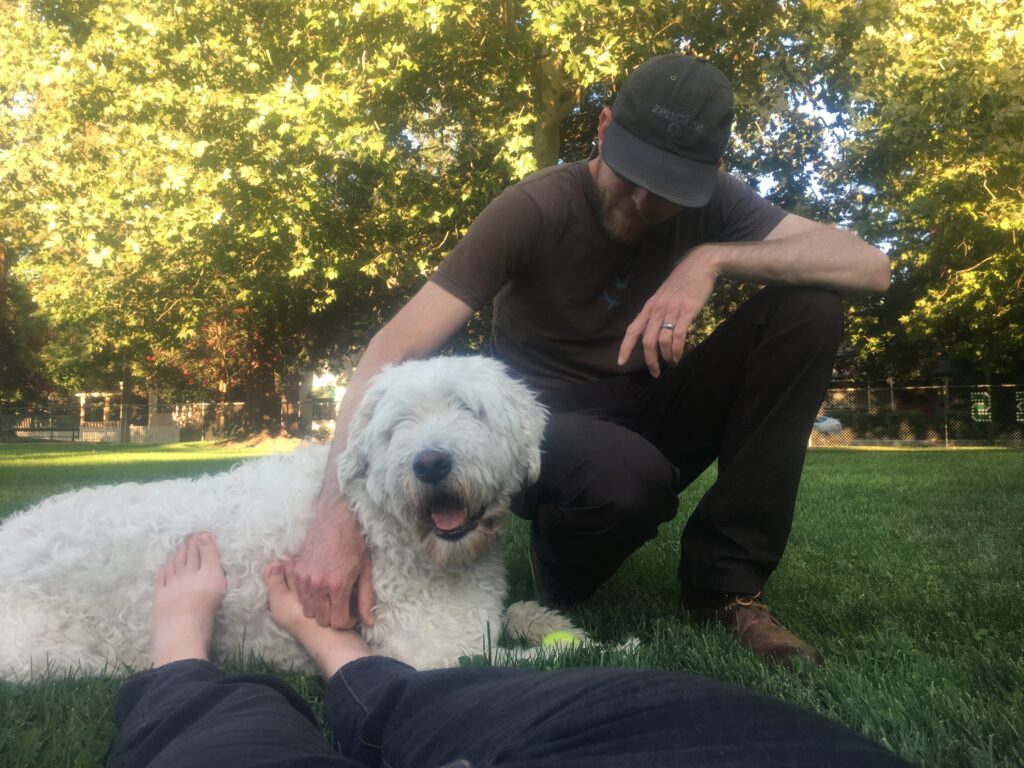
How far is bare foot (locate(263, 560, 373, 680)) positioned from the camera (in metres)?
2.70

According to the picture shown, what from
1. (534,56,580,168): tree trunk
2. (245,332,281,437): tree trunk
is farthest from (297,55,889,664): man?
(245,332,281,437): tree trunk

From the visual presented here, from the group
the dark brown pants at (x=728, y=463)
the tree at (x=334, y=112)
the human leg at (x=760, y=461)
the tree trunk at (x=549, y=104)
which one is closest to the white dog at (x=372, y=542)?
the dark brown pants at (x=728, y=463)

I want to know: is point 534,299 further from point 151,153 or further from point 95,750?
point 151,153

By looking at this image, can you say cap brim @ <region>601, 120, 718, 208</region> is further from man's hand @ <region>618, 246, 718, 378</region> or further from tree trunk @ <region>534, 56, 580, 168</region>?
tree trunk @ <region>534, 56, 580, 168</region>

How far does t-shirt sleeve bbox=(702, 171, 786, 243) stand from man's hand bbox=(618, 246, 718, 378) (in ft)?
1.80

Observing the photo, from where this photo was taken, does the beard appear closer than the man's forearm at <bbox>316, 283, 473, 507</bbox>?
No

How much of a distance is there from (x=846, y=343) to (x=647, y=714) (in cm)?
3408

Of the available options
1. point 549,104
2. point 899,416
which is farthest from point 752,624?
point 899,416

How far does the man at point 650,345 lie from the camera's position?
313 centimetres

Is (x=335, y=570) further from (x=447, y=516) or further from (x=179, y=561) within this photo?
(x=179, y=561)

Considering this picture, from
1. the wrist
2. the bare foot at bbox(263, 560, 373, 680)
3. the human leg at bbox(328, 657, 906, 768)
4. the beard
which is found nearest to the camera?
the human leg at bbox(328, 657, 906, 768)

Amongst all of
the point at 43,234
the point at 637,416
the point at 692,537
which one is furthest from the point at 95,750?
the point at 43,234

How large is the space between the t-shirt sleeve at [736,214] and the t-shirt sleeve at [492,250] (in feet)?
2.87

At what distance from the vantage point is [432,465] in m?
2.74
